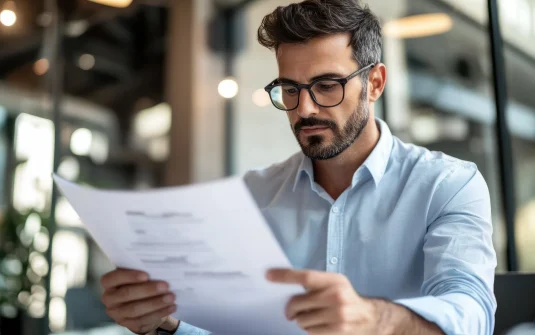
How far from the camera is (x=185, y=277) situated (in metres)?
0.85

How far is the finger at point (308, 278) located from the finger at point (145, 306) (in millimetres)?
248

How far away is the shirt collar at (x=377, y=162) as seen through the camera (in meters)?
1.24

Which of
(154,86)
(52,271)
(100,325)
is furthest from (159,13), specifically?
(100,325)

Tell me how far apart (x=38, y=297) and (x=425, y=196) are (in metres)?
4.41

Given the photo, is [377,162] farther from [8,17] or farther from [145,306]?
[8,17]

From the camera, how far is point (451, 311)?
85 centimetres

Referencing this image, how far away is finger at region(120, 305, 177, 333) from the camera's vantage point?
957 millimetres

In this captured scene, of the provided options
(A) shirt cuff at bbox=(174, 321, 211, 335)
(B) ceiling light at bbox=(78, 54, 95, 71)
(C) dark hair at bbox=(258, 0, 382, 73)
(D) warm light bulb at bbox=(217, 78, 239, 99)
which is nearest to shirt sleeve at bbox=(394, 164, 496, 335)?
(C) dark hair at bbox=(258, 0, 382, 73)

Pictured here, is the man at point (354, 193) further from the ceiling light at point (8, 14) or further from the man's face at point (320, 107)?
the ceiling light at point (8, 14)

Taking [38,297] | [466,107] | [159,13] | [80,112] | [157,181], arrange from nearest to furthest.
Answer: [466,107]
[38,297]
[159,13]
[80,112]
[157,181]

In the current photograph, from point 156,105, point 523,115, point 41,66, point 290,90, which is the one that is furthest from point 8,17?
point 290,90

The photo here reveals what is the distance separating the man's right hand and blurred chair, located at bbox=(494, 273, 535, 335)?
71cm

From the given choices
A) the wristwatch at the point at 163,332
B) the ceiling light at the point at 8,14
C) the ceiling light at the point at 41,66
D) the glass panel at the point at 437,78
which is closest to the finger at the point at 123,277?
the wristwatch at the point at 163,332

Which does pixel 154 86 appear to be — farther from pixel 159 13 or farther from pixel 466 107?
pixel 466 107
